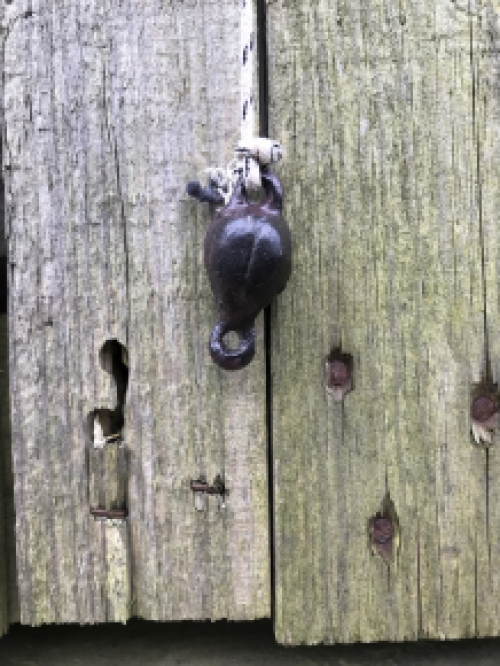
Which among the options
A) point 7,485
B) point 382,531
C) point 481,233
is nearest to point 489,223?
point 481,233

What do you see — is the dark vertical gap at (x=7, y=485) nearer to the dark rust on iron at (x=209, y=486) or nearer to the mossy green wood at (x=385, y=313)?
the dark rust on iron at (x=209, y=486)

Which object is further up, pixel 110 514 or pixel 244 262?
pixel 244 262

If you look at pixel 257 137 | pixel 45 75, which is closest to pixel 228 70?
pixel 257 137

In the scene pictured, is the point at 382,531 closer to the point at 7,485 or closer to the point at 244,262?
the point at 244,262

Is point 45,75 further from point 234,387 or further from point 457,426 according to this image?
point 457,426

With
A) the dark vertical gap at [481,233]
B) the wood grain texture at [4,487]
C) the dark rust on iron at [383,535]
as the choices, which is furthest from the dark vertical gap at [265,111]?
the wood grain texture at [4,487]

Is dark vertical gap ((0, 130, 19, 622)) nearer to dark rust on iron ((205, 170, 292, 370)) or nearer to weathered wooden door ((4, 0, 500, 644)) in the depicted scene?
weathered wooden door ((4, 0, 500, 644))
